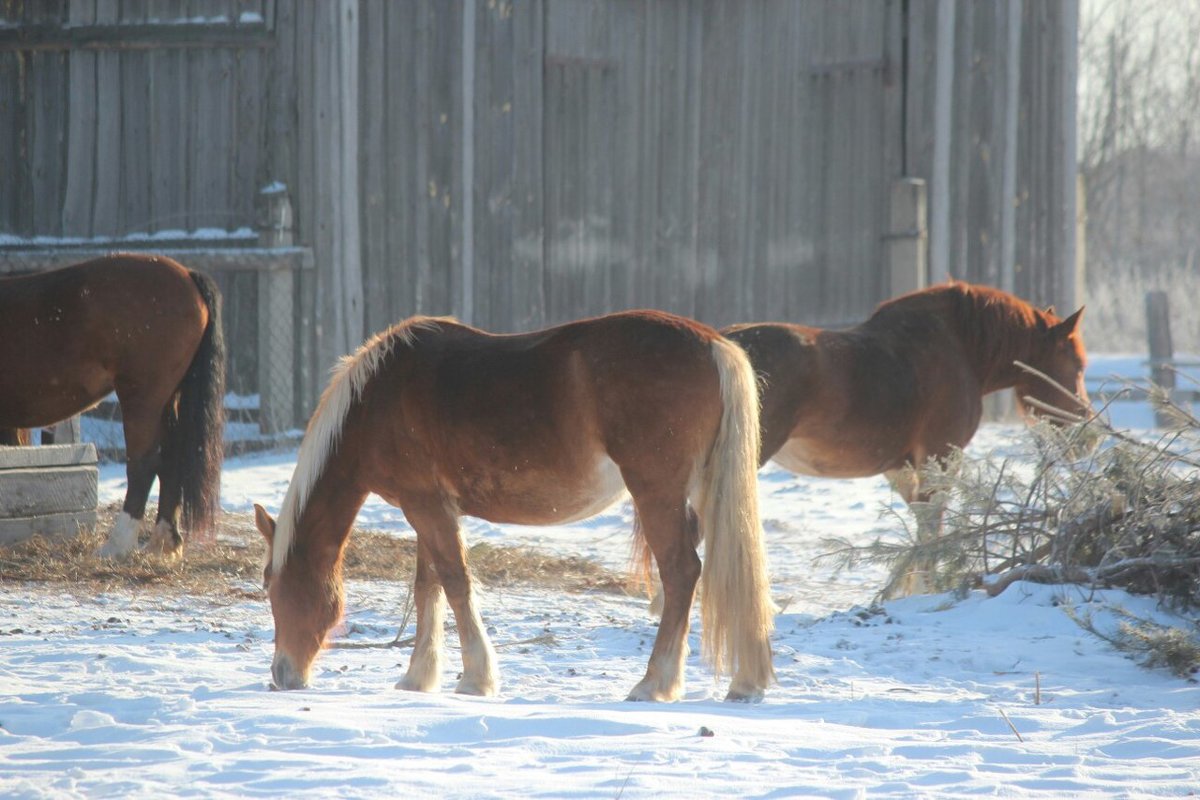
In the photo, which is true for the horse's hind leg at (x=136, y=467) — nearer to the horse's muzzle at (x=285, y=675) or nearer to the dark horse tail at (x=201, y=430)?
the dark horse tail at (x=201, y=430)

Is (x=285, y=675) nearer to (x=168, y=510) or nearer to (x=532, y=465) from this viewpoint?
(x=532, y=465)

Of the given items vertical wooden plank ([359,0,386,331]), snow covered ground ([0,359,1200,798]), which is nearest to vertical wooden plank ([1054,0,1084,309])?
vertical wooden plank ([359,0,386,331])

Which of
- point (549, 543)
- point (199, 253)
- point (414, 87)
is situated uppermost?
point (414, 87)

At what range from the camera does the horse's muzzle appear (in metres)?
4.55

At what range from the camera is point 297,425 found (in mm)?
10414

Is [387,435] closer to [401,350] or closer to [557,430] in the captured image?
[401,350]

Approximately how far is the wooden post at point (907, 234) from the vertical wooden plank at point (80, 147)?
21.8ft

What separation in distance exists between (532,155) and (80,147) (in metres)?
3.57

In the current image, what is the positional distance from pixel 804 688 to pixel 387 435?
1775mm

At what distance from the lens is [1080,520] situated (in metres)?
5.70

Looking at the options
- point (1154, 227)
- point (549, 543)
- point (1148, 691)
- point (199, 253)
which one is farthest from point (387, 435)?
point (1154, 227)

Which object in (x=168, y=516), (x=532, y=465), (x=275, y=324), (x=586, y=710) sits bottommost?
(x=586, y=710)

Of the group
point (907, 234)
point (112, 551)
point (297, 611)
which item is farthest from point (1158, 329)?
point (297, 611)

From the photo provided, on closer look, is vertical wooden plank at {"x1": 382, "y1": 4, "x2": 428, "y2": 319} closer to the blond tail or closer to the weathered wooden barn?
the weathered wooden barn
